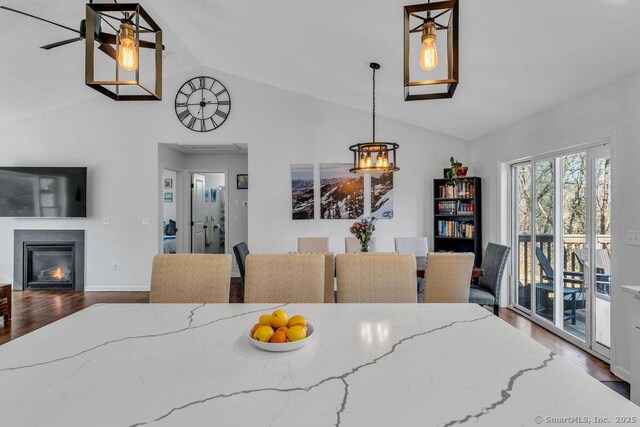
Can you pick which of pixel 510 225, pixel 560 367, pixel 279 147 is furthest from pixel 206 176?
pixel 560 367

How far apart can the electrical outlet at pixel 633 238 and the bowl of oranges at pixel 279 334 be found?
2.56 m

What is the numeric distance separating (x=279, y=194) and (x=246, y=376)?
13.7 feet

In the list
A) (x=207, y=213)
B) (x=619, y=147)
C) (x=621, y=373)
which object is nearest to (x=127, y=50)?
(x=619, y=147)

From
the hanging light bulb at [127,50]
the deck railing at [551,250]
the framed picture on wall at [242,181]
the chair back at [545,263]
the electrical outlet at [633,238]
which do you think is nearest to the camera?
the hanging light bulb at [127,50]

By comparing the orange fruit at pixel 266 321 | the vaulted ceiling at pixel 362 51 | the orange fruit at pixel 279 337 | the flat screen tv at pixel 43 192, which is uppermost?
the vaulted ceiling at pixel 362 51

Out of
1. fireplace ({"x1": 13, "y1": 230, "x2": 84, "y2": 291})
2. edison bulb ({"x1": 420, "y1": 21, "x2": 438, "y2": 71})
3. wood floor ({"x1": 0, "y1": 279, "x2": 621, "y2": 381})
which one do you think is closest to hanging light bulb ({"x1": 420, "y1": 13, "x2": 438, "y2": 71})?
edison bulb ({"x1": 420, "y1": 21, "x2": 438, "y2": 71})

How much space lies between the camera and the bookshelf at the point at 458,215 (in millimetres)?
4578

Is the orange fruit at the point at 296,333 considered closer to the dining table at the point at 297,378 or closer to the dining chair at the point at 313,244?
the dining table at the point at 297,378

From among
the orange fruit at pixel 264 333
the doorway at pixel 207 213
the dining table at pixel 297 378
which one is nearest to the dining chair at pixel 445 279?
the dining table at pixel 297 378

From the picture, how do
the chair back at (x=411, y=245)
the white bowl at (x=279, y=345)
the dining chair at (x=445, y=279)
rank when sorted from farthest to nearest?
the chair back at (x=411, y=245) → the dining chair at (x=445, y=279) → the white bowl at (x=279, y=345)

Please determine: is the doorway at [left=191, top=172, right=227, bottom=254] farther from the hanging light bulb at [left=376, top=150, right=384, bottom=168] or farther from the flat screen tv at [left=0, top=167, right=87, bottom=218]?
the hanging light bulb at [left=376, top=150, right=384, bottom=168]

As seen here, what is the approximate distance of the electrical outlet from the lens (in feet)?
7.75

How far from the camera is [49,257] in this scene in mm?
5191

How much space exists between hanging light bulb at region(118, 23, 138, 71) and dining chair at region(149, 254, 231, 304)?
1.12 metres
